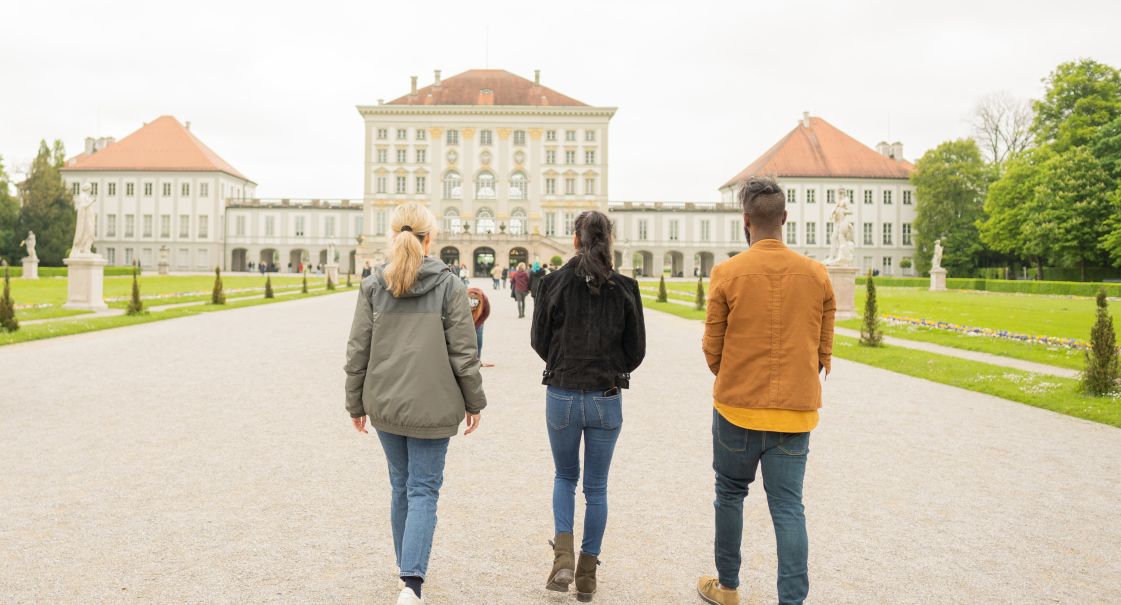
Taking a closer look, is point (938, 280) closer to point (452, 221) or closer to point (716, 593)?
point (452, 221)

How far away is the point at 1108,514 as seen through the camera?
4938 millimetres

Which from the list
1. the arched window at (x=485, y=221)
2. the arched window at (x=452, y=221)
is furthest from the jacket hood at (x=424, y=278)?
the arched window at (x=452, y=221)

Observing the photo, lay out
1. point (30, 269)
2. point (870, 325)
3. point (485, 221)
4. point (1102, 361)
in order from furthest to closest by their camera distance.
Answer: point (485, 221) < point (30, 269) < point (870, 325) < point (1102, 361)

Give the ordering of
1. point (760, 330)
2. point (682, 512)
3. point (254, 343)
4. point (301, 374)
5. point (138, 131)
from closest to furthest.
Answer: point (760, 330) → point (682, 512) → point (301, 374) → point (254, 343) → point (138, 131)

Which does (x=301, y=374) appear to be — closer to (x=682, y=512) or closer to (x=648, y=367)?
(x=648, y=367)

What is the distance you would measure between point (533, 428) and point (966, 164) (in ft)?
215

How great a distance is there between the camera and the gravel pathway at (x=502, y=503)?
3.73 m

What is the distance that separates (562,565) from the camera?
3.63 m

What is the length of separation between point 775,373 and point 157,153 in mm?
87354

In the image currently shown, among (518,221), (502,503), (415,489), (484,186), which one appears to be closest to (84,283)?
(502,503)

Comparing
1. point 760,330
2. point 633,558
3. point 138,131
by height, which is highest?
point 138,131

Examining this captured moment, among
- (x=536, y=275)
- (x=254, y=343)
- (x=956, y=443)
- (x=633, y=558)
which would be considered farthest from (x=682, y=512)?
(x=536, y=275)

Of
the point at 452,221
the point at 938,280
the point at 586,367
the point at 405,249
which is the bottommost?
the point at 586,367

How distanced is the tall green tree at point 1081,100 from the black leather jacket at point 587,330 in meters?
47.4
